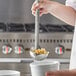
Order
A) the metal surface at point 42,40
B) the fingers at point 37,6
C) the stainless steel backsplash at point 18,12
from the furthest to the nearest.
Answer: the stainless steel backsplash at point 18,12 < the metal surface at point 42,40 < the fingers at point 37,6

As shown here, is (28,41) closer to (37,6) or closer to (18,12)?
(18,12)

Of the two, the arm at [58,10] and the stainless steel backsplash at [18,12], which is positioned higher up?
the arm at [58,10]

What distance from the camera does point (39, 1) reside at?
33.1 inches

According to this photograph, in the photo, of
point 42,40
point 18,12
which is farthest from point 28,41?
point 18,12

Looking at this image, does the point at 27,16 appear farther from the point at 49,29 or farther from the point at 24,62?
the point at 24,62

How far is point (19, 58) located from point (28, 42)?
114 mm

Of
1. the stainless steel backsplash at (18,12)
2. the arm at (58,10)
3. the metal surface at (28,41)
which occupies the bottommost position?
the metal surface at (28,41)

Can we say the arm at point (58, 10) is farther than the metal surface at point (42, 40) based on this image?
No

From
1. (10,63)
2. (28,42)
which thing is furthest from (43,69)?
(28,42)

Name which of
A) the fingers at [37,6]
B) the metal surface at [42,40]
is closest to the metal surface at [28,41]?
the metal surface at [42,40]

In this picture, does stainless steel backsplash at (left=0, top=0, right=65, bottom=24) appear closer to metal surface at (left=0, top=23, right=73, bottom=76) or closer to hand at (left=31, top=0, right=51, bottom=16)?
metal surface at (left=0, top=23, right=73, bottom=76)

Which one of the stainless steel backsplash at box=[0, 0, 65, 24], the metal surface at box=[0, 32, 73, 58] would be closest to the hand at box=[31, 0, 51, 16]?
the metal surface at box=[0, 32, 73, 58]

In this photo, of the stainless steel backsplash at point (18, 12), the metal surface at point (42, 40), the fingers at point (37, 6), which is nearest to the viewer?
the fingers at point (37, 6)

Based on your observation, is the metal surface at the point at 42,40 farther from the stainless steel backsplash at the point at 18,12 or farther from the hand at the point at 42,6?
the hand at the point at 42,6
